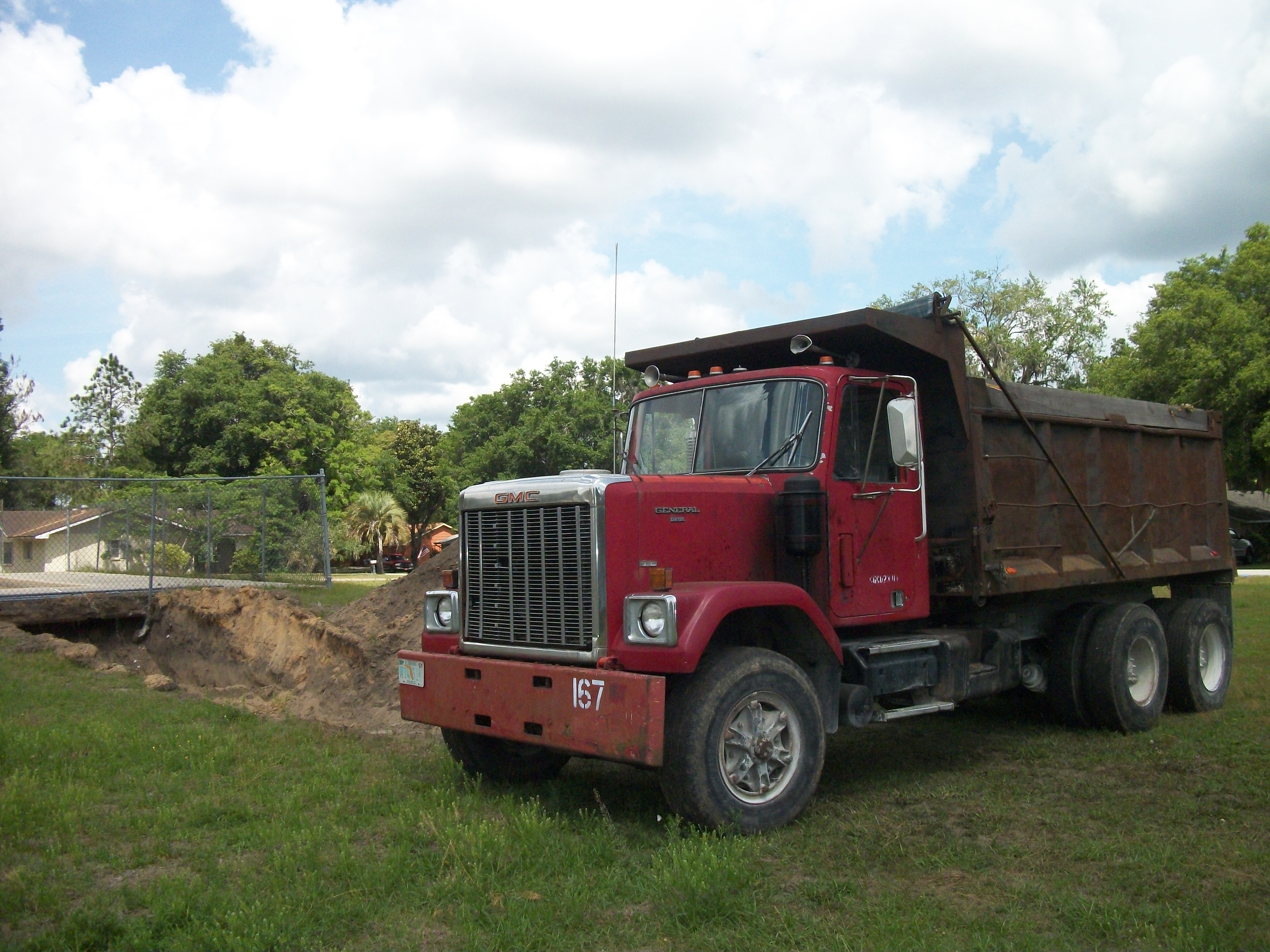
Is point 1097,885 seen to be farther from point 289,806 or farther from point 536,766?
point 289,806

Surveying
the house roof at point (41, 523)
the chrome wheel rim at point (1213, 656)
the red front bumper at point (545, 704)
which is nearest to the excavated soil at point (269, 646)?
the house roof at point (41, 523)

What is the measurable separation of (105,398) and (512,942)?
59298mm

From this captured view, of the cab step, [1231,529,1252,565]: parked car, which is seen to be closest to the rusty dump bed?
the cab step

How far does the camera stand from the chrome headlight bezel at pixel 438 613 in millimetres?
6871

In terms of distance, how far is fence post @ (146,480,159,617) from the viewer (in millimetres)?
17297

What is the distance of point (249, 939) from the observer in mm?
4297

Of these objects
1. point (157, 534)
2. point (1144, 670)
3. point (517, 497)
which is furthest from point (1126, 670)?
point (157, 534)

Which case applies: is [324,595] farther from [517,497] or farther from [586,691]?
[586,691]

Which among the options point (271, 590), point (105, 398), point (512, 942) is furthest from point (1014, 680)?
point (105, 398)

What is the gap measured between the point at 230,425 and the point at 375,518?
8.16 m

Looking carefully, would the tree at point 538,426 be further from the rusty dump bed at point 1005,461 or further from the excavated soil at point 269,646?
the rusty dump bed at point 1005,461

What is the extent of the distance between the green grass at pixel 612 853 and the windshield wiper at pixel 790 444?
2132 mm

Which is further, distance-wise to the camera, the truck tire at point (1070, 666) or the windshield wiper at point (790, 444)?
the truck tire at point (1070, 666)

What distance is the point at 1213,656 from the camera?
33.8ft
